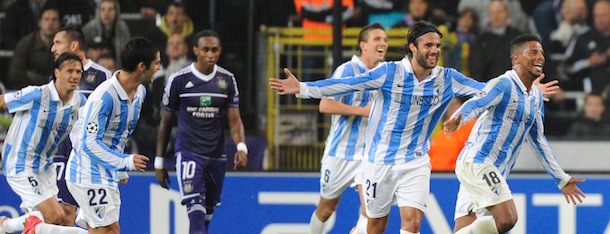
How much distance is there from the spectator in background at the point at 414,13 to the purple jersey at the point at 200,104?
6.72 ft

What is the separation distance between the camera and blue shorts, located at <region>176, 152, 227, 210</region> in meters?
9.86

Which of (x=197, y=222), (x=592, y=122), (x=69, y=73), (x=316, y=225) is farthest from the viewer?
(x=592, y=122)

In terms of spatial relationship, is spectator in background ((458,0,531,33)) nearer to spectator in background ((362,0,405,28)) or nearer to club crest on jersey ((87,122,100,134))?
spectator in background ((362,0,405,28))

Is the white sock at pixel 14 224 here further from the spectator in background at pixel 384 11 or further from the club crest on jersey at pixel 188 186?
the spectator in background at pixel 384 11

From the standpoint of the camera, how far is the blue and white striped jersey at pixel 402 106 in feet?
28.5

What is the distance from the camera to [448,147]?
10.8 meters

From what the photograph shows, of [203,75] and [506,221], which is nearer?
[506,221]

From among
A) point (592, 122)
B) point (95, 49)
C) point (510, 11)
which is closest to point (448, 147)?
point (592, 122)

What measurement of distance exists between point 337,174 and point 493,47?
222cm

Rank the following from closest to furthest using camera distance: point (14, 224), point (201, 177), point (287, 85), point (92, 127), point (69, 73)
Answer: point (287, 85), point (92, 127), point (69, 73), point (14, 224), point (201, 177)

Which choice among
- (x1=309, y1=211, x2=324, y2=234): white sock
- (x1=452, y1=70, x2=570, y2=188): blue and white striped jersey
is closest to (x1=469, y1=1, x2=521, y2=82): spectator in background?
(x1=309, y1=211, x2=324, y2=234): white sock

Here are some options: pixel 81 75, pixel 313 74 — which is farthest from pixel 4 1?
pixel 313 74

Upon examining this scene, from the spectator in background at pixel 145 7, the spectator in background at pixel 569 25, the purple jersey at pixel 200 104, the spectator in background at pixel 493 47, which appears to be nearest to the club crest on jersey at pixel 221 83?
the purple jersey at pixel 200 104

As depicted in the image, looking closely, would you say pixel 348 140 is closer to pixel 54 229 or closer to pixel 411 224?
pixel 411 224
